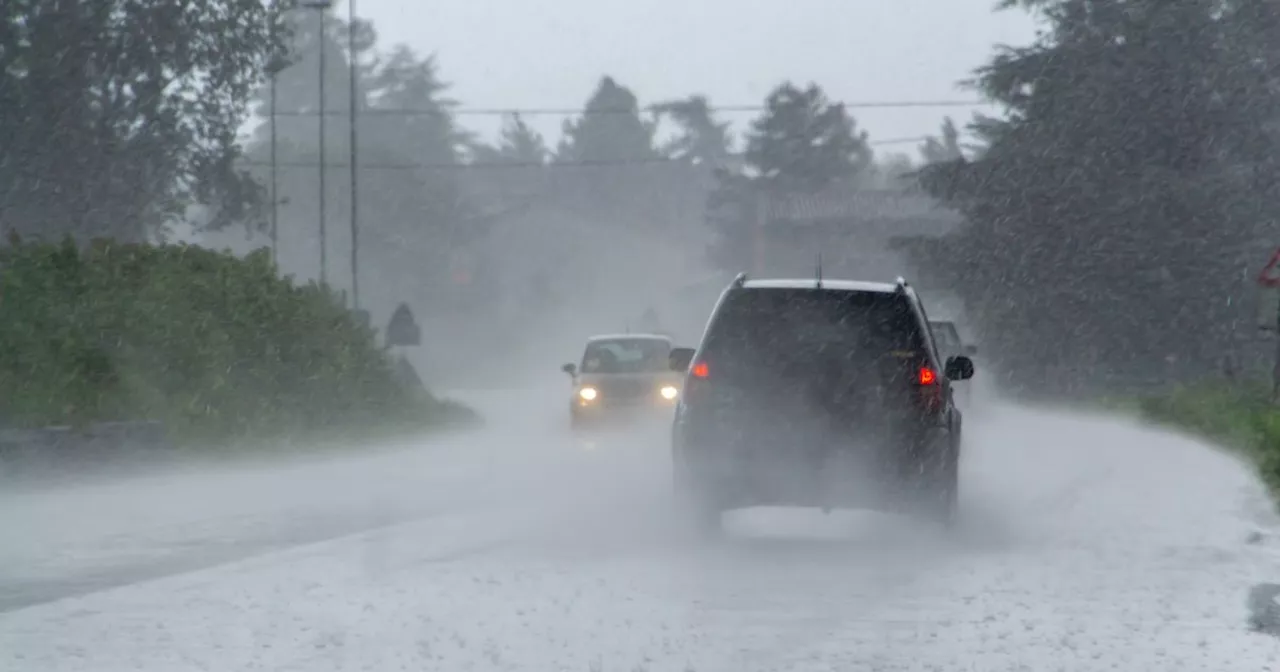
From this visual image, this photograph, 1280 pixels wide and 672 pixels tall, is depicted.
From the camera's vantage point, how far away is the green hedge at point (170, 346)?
81.5 ft

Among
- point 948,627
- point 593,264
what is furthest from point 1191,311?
point 593,264

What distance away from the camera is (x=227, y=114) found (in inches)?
2035

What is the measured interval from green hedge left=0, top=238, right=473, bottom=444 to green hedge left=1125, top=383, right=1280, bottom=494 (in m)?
11.0

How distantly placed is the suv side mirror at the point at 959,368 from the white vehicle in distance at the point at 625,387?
570 inches

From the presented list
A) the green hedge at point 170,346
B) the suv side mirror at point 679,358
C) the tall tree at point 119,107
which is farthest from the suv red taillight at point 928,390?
the tall tree at point 119,107

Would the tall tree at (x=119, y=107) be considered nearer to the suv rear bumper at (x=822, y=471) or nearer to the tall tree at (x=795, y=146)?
the suv rear bumper at (x=822, y=471)

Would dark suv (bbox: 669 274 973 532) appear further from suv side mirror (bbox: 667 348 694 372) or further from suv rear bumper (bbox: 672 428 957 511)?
suv side mirror (bbox: 667 348 694 372)

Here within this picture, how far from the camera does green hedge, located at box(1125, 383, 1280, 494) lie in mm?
25125

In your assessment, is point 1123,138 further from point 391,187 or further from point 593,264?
point 593,264

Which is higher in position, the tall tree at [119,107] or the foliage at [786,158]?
the foliage at [786,158]

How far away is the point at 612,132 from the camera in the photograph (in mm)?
193750

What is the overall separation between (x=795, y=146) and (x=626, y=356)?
100 m

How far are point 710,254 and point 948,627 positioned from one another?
12180cm

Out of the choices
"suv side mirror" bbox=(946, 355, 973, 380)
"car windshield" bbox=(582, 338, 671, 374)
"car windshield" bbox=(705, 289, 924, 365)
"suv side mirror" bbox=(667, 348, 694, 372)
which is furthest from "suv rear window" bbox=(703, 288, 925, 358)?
"car windshield" bbox=(582, 338, 671, 374)
